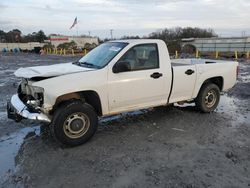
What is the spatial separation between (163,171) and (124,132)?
1859 mm

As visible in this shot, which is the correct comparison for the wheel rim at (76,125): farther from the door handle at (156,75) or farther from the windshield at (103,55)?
the door handle at (156,75)

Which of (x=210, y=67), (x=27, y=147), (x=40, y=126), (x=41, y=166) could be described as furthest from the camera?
(x=210, y=67)

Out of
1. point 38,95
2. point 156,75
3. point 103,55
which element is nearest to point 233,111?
point 156,75

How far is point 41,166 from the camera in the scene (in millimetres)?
4406

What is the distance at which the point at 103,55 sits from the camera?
591cm

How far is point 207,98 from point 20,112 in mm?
4585

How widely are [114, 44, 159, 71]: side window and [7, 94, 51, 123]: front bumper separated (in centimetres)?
183

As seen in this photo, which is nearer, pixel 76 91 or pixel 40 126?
pixel 76 91

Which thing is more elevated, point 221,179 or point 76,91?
point 76,91

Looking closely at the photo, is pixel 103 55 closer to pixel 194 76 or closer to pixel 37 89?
pixel 37 89

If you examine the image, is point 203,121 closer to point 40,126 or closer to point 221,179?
point 221,179

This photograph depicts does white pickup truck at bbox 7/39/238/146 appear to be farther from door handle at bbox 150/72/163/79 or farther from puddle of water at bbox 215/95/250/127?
puddle of water at bbox 215/95/250/127

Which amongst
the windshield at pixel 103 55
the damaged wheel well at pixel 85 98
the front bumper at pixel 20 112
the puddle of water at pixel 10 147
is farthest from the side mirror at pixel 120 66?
the puddle of water at pixel 10 147

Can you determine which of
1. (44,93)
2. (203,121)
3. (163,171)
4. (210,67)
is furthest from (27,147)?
(210,67)
